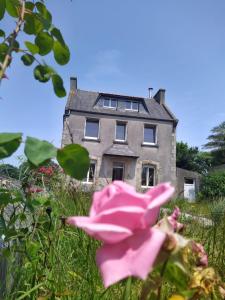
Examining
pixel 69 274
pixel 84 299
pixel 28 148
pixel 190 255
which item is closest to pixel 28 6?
pixel 28 148

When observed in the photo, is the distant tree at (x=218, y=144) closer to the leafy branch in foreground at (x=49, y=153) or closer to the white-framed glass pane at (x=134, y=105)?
the white-framed glass pane at (x=134, y=105)

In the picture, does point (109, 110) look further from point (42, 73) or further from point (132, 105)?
point (42, 73)

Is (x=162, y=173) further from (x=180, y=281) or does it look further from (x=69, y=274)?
(x=180, y=281)

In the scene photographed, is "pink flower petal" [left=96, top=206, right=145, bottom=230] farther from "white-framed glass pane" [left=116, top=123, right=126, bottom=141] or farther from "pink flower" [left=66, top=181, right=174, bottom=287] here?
"white-framed glass pane" [left=116, top=123, right=126, bottom=141]

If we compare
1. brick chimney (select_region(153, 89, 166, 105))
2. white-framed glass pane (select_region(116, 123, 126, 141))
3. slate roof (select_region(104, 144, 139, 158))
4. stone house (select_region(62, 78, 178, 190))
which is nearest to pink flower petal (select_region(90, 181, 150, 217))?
stone house (select_region(62, 78, 178, 190))

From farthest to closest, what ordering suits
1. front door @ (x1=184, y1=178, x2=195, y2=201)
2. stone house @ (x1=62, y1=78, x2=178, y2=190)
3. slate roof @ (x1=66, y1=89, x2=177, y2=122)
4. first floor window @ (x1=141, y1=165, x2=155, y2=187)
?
1. front door @ (x1=184, y1=178, x2=195, y2=201)
2. slate roof @ (x1=66, y1=89, x2=177, y2=122)
3. first floor window @ (x1=141, y1=165, x2=155, y2=187)
4. stone house @ (x1=62, y1=78, x2=178, y2=190)

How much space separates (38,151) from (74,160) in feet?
0.18

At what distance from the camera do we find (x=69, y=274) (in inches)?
63.1

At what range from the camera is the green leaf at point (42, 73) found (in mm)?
715

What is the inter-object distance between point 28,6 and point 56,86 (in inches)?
9.2

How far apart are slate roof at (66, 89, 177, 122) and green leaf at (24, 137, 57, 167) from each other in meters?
18.3

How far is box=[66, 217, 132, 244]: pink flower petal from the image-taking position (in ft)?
1.00

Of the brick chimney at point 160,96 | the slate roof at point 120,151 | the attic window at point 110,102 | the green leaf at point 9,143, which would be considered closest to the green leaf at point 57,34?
the green leaf at point 9,143

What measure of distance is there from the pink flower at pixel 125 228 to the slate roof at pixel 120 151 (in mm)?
18016
